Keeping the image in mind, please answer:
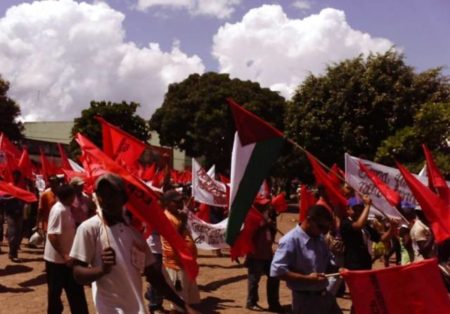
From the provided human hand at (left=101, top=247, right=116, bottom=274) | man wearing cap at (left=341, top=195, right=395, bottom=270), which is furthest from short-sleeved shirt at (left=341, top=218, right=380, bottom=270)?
human hand at (left=101, top=247, right=116, bottom=274)

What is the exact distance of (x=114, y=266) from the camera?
3365 millimetres

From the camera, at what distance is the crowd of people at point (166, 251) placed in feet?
11.1

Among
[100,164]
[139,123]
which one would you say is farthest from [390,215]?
[139,123]

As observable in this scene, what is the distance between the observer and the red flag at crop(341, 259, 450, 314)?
4.14m

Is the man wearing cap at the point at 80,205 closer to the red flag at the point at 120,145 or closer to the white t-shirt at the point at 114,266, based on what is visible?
the red flag at the point at 120,145

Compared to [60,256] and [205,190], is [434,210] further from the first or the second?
[205,190]

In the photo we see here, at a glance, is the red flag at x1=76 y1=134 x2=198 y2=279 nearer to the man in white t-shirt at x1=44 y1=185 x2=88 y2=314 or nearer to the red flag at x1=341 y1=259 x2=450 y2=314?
the man in white t-shirt at x1=44 y1=185 x2=88 y2=314

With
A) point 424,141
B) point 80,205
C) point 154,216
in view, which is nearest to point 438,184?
point 154,216

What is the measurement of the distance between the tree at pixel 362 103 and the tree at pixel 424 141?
20.2 feet

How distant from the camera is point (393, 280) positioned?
4.17m

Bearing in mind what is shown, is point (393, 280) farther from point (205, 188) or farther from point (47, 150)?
point (47, 150)

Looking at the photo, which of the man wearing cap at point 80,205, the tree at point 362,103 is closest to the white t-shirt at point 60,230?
the man wearing cap at point 80,205

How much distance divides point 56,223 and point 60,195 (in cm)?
30

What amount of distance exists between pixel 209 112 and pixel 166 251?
33.4m
